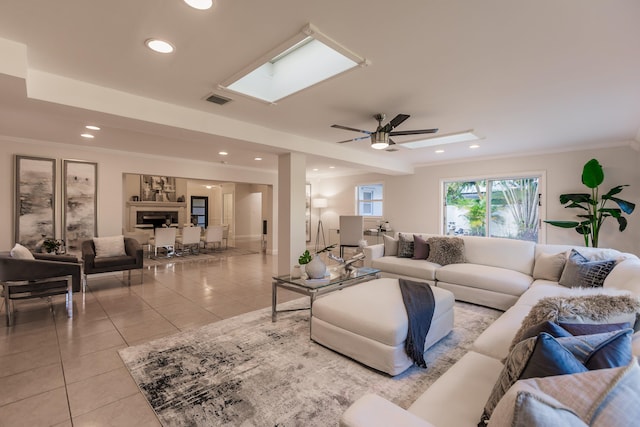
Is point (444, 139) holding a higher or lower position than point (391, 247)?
higher

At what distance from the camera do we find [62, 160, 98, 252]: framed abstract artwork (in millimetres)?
5382

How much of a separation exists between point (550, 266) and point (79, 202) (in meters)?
7.73

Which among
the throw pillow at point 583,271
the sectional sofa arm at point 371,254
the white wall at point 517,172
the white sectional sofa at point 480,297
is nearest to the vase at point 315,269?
the white sectional sofa at point 480,297

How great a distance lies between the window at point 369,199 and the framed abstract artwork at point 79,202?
6.53 m

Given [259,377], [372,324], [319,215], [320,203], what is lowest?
[259,377]

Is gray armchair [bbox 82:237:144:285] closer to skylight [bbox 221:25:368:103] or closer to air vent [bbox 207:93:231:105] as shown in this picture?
air vent [bbox 207:93:231:105]

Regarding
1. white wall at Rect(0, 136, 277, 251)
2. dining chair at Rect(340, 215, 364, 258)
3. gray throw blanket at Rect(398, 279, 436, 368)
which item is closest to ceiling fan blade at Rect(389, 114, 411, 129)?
gray throw blanket at Rect(398, 279, 436, 368)

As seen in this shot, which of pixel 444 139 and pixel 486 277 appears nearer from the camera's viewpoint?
pixel 486 277

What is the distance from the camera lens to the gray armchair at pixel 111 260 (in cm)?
452

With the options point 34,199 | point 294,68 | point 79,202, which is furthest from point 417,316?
point 34,199

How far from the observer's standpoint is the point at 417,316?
2441 mm

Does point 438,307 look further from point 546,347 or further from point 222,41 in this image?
point 222,41

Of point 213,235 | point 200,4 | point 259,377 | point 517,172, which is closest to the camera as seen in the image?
point 200,4

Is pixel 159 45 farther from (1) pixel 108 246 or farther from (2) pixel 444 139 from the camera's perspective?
(2) pixel 444 139
